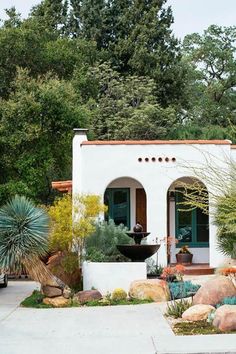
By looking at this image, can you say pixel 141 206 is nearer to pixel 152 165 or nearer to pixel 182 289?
pixel 152 165

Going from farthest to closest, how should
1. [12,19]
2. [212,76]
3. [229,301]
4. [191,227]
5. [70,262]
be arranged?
[212,76]
[12,19]
[191,227]
[70,262]
[229,301]

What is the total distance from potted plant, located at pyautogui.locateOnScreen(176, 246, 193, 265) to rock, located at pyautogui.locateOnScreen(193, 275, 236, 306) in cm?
767

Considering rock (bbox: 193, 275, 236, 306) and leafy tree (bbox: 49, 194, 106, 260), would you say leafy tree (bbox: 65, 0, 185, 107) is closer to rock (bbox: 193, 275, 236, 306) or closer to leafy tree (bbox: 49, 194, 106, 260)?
leafy tree (bbox: 49, 194, 106, 260)

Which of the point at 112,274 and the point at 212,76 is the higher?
the point at 212,76

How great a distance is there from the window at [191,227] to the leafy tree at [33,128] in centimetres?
603

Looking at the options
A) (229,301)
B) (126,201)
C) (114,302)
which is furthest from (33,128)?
(229,301)

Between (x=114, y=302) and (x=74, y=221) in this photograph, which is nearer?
(x=114, y=302)

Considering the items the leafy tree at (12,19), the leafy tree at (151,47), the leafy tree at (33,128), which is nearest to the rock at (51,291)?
the leafy tree at (33,128)

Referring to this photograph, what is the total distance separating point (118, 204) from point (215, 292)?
9.15m

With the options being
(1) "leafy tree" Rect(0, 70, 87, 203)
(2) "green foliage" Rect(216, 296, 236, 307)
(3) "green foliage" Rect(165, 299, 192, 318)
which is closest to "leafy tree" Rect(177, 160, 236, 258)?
(2) "green foliage" Rect(216, 296, 236, 307)

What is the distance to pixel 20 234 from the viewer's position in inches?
672

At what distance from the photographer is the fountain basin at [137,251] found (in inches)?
726

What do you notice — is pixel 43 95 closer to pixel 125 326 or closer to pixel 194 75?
Answer: pixel 125 326

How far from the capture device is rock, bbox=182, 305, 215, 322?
13.4 metres
